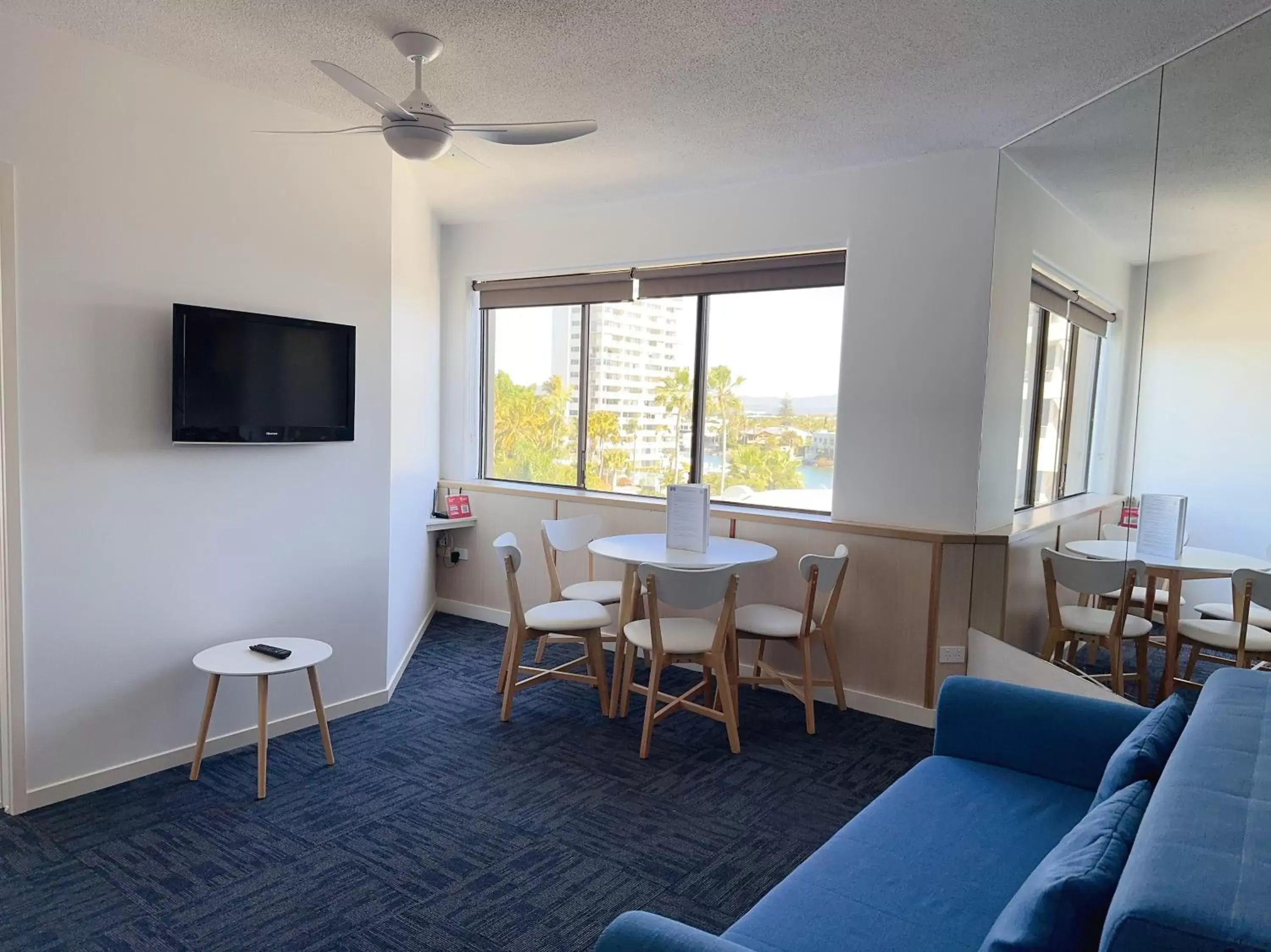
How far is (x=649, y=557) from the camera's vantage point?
399cm

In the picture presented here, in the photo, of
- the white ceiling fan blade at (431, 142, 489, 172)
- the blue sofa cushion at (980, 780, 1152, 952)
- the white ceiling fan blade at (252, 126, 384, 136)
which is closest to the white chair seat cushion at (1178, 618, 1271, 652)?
the blue sofa cushion at (980, 780, 1152, 952)

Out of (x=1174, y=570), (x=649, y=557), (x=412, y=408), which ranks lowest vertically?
(x=649, y=557)

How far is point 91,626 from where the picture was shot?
311 centimetres

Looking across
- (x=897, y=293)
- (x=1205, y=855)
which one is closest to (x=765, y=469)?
(x=897, y=293)

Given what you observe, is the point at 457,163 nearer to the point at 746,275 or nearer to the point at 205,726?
the point at 746,275

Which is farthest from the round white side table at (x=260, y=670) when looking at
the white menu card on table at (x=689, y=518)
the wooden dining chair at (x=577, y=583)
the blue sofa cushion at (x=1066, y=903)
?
the blue sofa cushion at (x=1066, y=903)

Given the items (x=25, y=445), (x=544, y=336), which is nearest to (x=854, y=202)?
(x=544, y=336)

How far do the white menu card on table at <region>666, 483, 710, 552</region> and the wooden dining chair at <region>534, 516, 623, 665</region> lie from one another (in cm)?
47

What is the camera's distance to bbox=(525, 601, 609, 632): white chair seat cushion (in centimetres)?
401

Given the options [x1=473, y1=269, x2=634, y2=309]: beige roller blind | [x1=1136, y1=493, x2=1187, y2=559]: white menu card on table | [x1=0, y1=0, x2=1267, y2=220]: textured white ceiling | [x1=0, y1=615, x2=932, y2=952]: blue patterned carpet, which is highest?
[x1=0, y1=0, x2=1267, y2=220]: textured white ceiling

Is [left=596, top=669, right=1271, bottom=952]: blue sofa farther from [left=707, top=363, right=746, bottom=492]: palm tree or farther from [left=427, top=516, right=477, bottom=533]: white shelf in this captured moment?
[left=427, top=516, right=477, bottom=533]: white shelf

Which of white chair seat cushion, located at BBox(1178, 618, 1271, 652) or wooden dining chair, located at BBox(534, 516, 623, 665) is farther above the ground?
white chair seat cushion, located at BBox(1178, 618, 1271, 652)

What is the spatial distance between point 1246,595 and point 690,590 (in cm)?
199

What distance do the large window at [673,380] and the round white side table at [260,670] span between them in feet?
8.23
